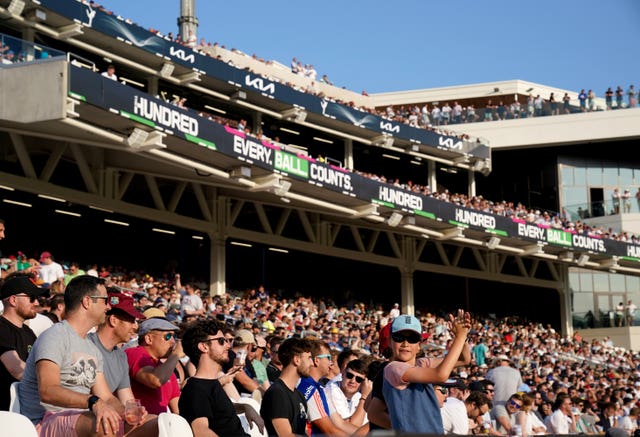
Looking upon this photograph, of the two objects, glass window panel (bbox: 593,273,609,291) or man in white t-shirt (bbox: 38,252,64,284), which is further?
glass window panel (bbox: 593,273,609,291)

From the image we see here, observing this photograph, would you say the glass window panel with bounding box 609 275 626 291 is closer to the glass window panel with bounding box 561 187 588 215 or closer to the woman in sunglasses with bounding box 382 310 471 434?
the glass window panel with bounding box 561 187 588 215

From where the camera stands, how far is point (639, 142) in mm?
46438

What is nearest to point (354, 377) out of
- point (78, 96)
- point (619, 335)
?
point (78, 96)

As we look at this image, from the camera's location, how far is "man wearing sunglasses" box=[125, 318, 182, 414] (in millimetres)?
7109

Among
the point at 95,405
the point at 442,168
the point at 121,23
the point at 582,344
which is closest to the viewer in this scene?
the point at 95,405

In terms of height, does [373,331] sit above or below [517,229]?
below

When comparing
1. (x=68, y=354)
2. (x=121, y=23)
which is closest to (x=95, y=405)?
(x=68, y=354)

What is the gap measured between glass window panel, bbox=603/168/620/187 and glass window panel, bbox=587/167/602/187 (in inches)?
10.7

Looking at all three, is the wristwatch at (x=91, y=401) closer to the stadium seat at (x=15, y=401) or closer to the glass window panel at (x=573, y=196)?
the stadium seat at (x=15, y=401)

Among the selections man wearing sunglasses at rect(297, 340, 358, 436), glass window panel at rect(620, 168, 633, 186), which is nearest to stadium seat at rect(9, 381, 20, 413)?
man wearing sunglasses at rect(297, 340, 358, 436)

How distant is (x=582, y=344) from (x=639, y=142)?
1275 cm

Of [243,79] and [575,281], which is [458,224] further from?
[575,281]

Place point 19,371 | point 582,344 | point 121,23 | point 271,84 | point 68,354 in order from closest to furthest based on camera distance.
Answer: point 68,354 < point 19,371 < point 121,23 < point 271,84 < point 582,344

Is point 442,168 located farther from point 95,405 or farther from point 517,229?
point 95,405
